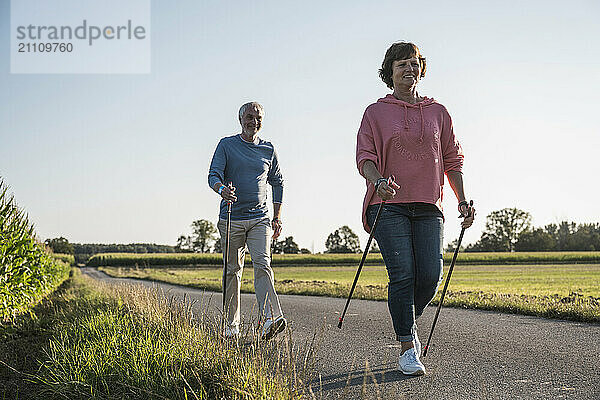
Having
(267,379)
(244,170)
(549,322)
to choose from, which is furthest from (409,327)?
(549,322)

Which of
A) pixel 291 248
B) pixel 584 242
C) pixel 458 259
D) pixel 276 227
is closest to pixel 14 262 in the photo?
pixel 276 227

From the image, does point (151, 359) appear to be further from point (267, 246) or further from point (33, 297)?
point (33, 297)

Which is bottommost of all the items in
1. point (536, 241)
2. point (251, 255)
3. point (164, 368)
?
point (164, 368)

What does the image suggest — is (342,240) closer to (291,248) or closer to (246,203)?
(291,248)

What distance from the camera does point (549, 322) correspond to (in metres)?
7.61

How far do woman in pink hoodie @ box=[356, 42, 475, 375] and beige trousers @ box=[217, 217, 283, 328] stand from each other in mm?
1826

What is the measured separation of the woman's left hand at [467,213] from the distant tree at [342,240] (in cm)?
10784

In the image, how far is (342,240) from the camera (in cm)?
11469

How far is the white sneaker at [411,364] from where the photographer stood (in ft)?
14.2

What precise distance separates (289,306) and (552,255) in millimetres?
67993

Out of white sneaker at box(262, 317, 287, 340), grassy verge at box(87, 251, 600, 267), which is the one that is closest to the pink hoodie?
white sneaker at box(262, 317, 287, 340)

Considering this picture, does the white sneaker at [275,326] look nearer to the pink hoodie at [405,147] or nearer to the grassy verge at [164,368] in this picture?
the grassy verge at [164,368]

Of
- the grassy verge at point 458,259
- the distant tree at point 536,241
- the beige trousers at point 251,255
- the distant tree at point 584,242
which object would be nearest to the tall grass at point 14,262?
the beige trousers at point 251,255

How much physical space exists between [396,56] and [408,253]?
4.99 ft
